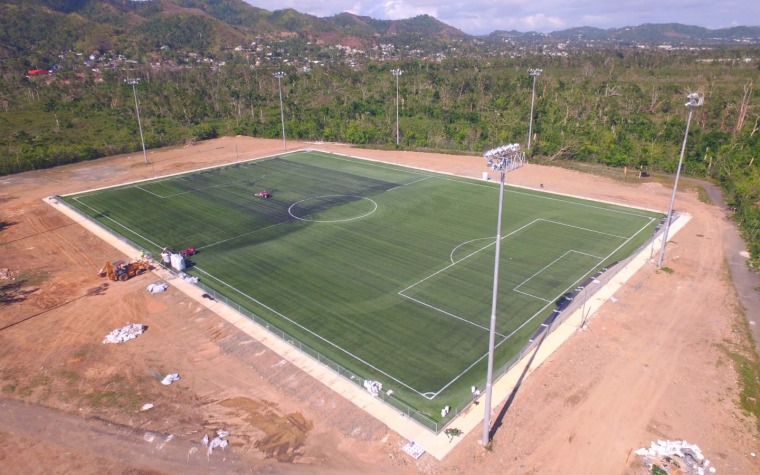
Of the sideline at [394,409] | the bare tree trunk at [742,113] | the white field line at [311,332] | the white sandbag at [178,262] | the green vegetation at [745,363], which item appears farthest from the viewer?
the bare tree trunk at [742,113]

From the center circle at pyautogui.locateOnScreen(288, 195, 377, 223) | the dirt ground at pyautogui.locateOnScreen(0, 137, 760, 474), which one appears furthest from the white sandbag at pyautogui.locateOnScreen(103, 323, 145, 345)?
the center circle at pyautogui.locateOnScreen(288, 195, 377, 223)

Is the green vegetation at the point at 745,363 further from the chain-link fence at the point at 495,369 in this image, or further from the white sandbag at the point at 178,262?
the white sandbag at the point at 178,262

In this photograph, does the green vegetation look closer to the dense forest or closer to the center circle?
the dense forest

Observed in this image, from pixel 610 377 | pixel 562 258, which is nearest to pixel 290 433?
pixel 610 377

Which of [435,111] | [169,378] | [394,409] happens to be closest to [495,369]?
[394,409]

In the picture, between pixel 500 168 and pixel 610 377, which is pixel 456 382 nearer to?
pixel 610 377

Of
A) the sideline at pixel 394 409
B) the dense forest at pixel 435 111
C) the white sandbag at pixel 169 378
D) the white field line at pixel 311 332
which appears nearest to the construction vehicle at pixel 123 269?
the sideline at pixel 394 409
